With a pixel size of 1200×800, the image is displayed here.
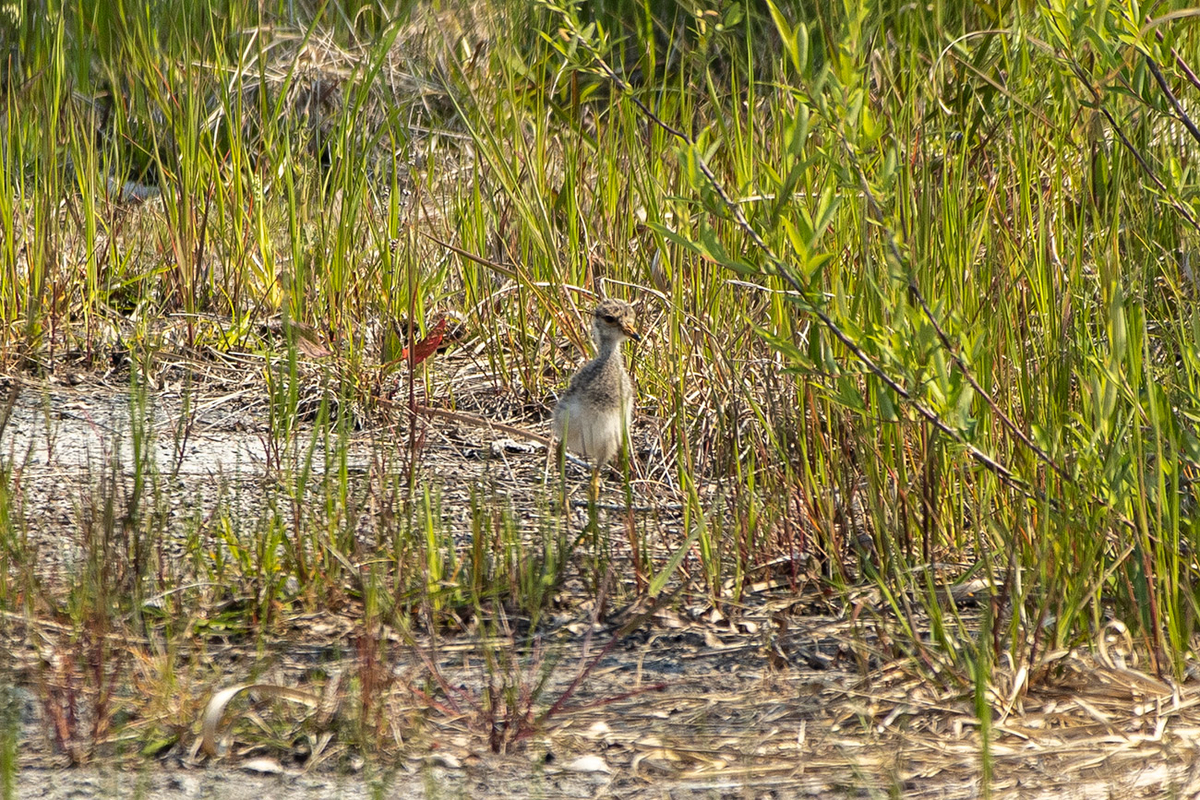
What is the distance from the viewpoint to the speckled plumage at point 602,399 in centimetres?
396

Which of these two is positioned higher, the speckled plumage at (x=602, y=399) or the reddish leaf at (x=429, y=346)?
the reddish leaf at (x=429, y=346)

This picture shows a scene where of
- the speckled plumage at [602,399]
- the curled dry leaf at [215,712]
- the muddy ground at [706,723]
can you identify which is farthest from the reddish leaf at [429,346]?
the curled dry leaf at [215,712]

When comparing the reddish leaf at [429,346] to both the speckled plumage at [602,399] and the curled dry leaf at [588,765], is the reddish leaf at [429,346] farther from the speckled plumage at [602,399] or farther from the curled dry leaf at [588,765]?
the curled dry leaf at [588,765]

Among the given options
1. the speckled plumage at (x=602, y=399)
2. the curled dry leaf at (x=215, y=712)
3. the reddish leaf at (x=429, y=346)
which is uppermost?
the reddish leaf at (x=429, y=346)

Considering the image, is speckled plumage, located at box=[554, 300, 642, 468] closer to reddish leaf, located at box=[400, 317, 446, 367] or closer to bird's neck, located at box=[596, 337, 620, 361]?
bird's neck, located at box=[596, 337, 620, 361]

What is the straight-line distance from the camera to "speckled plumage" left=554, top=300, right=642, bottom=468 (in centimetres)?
396

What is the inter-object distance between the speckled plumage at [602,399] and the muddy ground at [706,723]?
26.8 inches

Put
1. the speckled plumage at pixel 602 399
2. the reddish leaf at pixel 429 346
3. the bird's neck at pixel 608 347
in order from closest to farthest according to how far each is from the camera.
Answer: the speckled plumage at pixel 602 399, the bird's neck at pixel 608 347, the reddish leaf at pixel 429 346

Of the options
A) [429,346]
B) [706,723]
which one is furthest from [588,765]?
[429,346]

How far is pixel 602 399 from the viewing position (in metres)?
4.02

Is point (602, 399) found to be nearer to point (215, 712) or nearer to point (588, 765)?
point (588, 765)

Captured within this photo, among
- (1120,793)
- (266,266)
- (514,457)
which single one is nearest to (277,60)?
(266,266)

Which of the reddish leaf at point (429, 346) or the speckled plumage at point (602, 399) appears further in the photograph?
the reddish leaf at point (429, 346)

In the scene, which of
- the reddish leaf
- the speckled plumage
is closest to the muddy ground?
the speckled plumage
